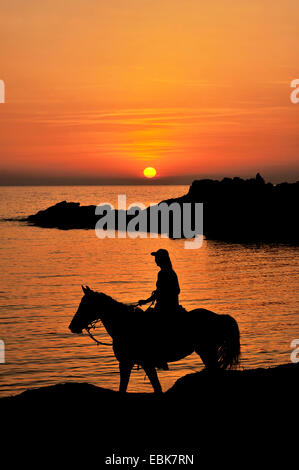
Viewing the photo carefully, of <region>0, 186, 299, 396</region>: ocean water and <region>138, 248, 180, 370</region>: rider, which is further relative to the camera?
<region>0, 186, 299, 396</region>: ocean water

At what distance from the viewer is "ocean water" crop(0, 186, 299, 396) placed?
69.1 feet

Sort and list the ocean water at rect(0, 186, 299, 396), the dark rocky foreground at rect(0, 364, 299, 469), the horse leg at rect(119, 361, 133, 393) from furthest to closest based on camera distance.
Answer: the ocean water at rect(0, 186, 299, 396)
the horse leg at rect(119, 361, 133, 393)
the dark rocky foreground at rect(0, 364, 299, 469)

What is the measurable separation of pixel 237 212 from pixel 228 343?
282 feet

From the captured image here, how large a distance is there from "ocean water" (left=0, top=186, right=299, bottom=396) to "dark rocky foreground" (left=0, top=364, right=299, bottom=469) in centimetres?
734

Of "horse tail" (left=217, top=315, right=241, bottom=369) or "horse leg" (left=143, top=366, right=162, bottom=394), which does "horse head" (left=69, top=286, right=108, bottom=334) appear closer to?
"horse leg" (left=143, top=366, right=162, bottom=394)

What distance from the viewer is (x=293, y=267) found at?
50.8 meters

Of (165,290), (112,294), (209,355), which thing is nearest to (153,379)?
(209,355)

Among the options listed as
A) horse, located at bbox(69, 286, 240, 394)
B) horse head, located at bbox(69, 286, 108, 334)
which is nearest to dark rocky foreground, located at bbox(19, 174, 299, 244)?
horse, located at bbox(69, 286, 240, 394)

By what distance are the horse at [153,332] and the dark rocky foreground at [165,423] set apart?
1.89 ft

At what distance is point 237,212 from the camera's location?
96438 millimetres

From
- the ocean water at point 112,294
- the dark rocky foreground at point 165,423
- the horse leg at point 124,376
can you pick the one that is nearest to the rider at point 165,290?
the horse leg at point 124,376

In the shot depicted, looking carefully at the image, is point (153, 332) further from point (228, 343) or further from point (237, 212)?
point (237, 212)

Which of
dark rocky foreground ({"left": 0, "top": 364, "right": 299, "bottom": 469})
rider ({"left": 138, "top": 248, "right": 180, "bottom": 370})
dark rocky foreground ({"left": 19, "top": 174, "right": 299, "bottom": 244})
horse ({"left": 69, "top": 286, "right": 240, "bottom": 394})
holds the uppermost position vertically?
dark rocky foreground ({"left": 19, "top": 174, "right": 299, "bottom": 244})

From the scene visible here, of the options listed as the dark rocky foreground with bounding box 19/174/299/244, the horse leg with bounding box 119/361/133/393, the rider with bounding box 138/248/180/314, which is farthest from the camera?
the dark rocky foreground with bounding box 19/174/299/244
